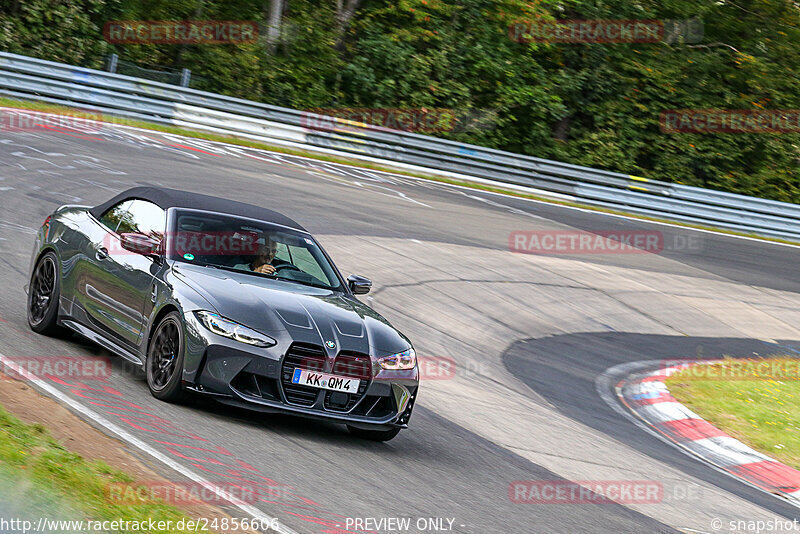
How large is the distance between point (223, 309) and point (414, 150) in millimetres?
21188

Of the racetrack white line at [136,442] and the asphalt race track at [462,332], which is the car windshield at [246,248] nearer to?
the asphalt race track at [462,332]

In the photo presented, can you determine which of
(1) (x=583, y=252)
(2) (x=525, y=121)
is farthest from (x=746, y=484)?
(2) (x=525, y=121)

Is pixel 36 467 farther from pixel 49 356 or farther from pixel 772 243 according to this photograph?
pixel 772 243

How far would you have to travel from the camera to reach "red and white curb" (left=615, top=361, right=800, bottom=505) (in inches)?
374

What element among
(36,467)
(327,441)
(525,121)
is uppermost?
(525,121)

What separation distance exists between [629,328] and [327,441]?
921cm

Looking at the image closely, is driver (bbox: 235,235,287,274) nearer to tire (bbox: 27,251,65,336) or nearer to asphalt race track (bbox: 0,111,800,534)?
asphalt race track (bbox: 0,111,800,534)

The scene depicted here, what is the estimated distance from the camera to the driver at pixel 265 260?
311 inches

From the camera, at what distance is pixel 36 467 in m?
4.97

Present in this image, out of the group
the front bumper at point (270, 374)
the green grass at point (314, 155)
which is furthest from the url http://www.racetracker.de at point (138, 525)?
the green grass at point (314, 155)

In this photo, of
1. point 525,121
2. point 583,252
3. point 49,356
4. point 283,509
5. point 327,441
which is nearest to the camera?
point 283,509

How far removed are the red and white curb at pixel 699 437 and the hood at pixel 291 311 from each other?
3.97 m

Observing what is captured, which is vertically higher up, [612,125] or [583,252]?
[612,125]

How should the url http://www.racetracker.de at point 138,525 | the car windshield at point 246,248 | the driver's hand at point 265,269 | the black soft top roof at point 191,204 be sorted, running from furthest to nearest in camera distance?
the black soft top roof at point 191,204, the driver's hand at point 265,269, the car windshield at point 246,248, the url http://www.racetracker.de at point 138,525
